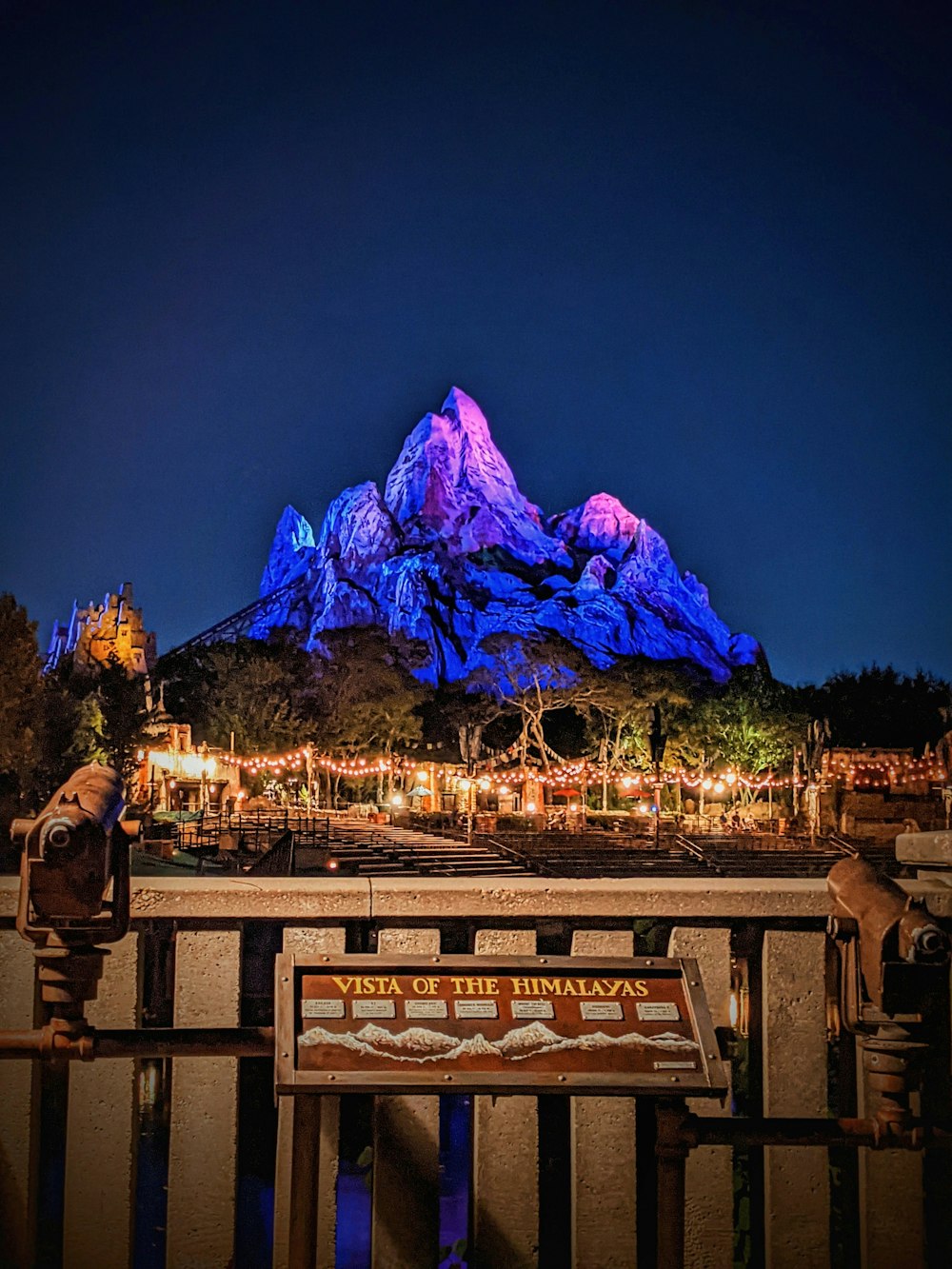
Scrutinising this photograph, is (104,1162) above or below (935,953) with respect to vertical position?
below

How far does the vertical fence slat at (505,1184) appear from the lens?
12.8 ft

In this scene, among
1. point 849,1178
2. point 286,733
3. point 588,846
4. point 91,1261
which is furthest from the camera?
point 286,733

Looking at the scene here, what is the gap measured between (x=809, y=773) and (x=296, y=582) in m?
137

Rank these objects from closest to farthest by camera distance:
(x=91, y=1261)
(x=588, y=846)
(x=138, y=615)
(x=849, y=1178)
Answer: (x=91, y=1261)
(x=849, y=1178)
(x=588, y=846)
(x=138, y=615)

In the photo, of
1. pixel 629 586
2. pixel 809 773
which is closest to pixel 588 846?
pixel 809 773

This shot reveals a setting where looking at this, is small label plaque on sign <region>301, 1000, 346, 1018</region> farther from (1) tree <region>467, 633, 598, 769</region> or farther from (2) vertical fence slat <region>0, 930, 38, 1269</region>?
(1) tree <region>467, 633, 598, 769</region>

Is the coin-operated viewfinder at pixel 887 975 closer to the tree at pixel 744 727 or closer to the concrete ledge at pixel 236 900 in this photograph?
the concrete ledge at pixel 236 900

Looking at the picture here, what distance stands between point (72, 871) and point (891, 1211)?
3.32m

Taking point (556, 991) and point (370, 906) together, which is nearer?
point (556, 991)

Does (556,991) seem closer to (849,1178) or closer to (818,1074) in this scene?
(818,1074)

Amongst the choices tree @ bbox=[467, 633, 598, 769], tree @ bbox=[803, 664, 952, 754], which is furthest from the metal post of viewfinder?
tree @ bbox=[803, 664, 952, 754]

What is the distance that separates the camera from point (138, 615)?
75.8 metres

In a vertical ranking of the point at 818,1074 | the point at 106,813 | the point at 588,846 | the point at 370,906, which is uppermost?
the point at 106,813

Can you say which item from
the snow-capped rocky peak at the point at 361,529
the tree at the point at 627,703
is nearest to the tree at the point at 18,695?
the tree at the point at 627,703
